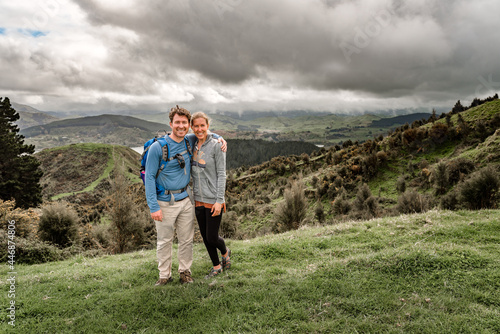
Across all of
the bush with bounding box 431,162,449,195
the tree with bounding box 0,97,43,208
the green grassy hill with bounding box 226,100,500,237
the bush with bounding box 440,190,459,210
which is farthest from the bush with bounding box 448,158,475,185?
the tree with bounding box 0,97,43,208

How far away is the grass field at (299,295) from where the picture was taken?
3205mm

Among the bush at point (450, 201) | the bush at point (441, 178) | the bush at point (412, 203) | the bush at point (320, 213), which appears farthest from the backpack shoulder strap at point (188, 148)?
the bush at point (441, 178)

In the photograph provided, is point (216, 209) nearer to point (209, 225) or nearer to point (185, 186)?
point (209, 225)

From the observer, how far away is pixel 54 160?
71.4m

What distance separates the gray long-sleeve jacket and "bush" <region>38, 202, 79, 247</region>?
877 cm

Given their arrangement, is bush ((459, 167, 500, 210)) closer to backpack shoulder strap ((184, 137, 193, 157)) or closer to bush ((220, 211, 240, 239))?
backpack shoulder strap ((184, 137, 193, 157))

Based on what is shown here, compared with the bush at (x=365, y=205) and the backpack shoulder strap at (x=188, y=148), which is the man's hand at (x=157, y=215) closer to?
the backpack shoulder strap at (x=188, y=148)

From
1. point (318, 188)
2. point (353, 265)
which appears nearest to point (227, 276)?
point (353, 265)

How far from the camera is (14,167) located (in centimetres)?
2461

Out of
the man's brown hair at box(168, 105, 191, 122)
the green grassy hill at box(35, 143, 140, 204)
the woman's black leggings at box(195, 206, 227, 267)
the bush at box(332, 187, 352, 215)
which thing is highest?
the man's brown hair at box(168, 105, 191, 122)

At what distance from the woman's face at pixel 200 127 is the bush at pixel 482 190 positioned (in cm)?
955

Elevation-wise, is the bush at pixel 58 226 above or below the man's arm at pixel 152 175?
below

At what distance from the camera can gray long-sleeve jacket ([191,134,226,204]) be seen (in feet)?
14.4

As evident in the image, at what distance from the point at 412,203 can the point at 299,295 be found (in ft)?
28.4
